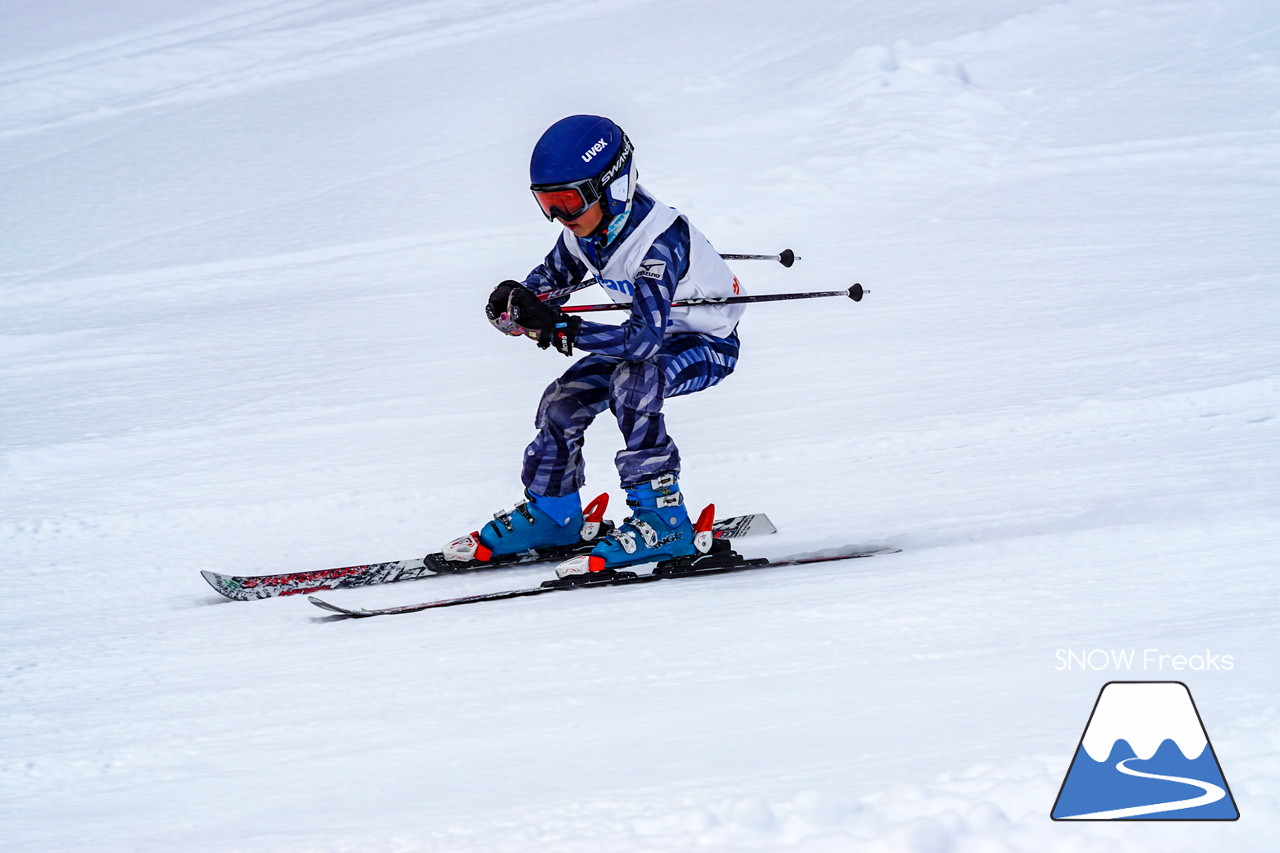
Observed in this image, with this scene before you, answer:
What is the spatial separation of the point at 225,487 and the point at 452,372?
5.47 feet

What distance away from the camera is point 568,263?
14.3 feet

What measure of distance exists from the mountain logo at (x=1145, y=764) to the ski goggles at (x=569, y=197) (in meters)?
2.07

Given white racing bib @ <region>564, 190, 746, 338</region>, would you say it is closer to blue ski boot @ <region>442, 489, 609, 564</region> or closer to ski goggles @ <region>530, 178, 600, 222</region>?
ski goggles @ <region>530, 178, 600, 222</region>

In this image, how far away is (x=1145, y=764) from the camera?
8.23 ft

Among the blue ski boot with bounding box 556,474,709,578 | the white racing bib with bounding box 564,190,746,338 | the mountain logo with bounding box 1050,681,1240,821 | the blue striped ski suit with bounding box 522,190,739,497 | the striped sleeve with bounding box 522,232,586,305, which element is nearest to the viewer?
the mountain logo with bounding box 1050,681,1240,821

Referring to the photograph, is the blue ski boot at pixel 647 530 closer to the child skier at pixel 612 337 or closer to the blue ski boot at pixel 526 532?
the child skier at pixel 612 337

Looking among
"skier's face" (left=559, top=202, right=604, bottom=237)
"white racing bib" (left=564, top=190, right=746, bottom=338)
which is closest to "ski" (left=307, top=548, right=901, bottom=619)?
"white racing bib" (left=564, top=190, right=746, bottom=338)

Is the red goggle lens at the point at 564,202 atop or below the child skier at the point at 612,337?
atop

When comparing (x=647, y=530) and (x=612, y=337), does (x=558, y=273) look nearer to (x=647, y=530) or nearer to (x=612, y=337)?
(x=612, y=337)

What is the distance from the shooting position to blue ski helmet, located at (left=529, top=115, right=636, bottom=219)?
3.78 m

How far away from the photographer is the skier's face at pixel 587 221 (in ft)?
12.8

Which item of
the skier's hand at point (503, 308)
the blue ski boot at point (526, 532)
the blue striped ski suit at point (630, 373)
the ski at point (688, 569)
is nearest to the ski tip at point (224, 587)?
the ski at point (688, 569)

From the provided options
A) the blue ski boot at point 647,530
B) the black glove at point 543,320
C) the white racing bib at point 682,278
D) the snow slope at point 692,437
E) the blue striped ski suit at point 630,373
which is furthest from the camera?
the blue ski boot at point 647,530

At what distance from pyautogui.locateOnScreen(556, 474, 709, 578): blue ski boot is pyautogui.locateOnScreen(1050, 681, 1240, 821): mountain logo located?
5.62 feet
